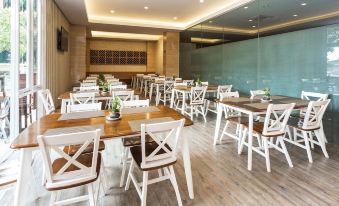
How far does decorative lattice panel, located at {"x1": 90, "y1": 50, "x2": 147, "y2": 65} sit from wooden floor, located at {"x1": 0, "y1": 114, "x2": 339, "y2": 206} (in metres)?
9.87

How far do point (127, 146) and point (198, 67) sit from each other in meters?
6.92

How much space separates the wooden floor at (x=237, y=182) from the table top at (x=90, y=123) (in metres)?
0.50

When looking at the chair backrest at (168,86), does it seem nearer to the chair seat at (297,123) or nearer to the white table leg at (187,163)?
the chair seat at (297,123)

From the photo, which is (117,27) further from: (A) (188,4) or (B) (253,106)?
(B) (253,106)

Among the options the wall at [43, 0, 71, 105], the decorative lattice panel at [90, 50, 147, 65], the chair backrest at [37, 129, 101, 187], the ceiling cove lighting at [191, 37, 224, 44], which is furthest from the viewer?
the decorative lattice panel at [90, 50, 147, 65]

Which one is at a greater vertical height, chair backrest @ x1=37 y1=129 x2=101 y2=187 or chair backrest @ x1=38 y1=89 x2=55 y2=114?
chair backrest @ x1=38 y1=89 x2=55 y2=114

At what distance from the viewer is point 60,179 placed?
5.32 feet

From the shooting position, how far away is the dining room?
1.89 m

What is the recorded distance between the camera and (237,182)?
2.53 meters

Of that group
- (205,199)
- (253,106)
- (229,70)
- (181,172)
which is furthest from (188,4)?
(205,199)

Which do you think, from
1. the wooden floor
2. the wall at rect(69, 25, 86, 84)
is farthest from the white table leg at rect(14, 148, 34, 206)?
the wall at rect(69, 25, 86, 84)

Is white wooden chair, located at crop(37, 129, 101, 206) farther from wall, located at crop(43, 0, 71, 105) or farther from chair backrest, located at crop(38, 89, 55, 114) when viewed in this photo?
wall, located at crop(43, 0, 71, 105)

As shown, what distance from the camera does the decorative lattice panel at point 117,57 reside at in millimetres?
12407

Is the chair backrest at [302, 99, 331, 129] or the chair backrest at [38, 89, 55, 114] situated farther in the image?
the chair backrest at [38, 89, 55, 114]
